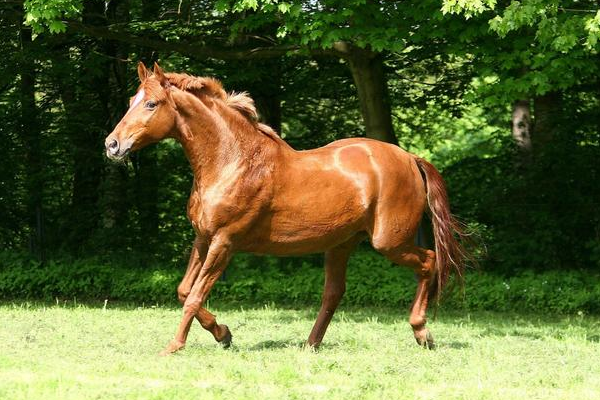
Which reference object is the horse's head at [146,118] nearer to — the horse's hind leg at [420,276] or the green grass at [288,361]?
the green grass at [288,361]

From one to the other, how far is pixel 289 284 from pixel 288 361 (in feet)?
23.4

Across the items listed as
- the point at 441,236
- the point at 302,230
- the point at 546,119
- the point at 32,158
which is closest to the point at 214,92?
the point at 302,230

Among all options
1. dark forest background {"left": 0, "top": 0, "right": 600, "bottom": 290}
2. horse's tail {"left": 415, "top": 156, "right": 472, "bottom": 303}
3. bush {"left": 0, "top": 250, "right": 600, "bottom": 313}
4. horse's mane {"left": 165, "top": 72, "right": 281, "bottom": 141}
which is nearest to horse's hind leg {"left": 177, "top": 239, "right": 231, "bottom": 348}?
horse's mane {"left": 165, "top": 72, "right": 281, "bottom": 141}

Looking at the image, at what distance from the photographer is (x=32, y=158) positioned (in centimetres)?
1741

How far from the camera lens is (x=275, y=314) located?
1312 centimetres

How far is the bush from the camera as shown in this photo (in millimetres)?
14555

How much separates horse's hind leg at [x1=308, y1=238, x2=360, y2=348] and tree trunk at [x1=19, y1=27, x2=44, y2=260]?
8511 millimetres

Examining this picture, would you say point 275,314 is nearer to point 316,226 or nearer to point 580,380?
point 316,226

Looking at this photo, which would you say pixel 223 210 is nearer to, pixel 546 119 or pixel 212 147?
pixel 212 147

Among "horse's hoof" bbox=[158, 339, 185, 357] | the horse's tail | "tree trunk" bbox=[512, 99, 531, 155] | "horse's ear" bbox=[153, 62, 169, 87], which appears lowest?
"horse's hoof" bbox=[158, 339, 185, 357]

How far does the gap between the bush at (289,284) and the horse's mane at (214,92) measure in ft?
20.0

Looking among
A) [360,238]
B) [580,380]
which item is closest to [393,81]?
[360,238]

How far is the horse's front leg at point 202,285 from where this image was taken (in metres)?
8.59

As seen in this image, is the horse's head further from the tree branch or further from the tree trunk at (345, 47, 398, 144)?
the tree trunk at (345, 47, 398, 144)
